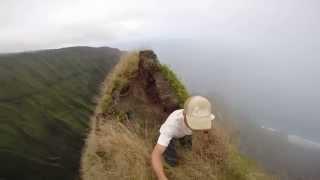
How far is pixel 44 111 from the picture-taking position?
43.8ft

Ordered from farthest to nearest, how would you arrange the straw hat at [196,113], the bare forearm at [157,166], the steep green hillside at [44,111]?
the steep green hillside at [44,111] < the straw hat at [196,113] < the bare forearm at [157,166]

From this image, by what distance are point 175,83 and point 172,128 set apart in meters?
2.77

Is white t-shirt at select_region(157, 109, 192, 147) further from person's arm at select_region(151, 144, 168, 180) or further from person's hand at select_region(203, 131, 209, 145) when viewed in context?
person's hand at select_region(203, 131, 209, 145)

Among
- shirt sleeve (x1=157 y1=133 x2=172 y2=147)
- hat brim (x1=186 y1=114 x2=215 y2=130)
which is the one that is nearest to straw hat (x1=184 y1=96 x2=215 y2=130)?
hat brim (x1=186 y1=114 x2=215 y2=130)

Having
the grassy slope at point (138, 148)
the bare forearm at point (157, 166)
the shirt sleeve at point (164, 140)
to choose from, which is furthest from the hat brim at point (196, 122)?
the grassy slope at point (138, 148)

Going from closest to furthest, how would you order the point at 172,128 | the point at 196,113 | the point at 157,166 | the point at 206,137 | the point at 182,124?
the point at 157,166
the point at 196,113
the point at 172,128
the point at 182,124
the point at 206,137

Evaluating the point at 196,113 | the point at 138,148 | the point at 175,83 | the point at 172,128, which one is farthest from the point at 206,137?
the point at 196,113

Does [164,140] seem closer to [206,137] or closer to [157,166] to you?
[157,166]

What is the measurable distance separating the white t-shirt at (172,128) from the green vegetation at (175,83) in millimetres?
2350

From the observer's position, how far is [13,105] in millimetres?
12750

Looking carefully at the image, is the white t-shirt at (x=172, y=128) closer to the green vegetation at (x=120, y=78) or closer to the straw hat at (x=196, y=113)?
the straw hat at (x=196, y=113)

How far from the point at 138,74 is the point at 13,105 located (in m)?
3.42

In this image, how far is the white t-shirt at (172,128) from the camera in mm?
8016

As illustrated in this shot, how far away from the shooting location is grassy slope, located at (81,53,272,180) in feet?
29.7
